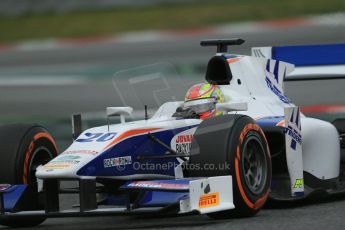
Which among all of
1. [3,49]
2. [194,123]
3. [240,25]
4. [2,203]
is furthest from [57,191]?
[3,49]

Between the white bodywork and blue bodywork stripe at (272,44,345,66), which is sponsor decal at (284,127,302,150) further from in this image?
blue bodywork stripe at (272,44,345,66)

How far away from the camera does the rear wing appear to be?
9.08 m

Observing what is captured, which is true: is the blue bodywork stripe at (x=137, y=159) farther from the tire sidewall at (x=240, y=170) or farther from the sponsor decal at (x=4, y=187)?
the sponsor decal at (x=4, y=187)

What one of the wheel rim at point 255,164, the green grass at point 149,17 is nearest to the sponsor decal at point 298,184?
the wheel rim at point 255,164

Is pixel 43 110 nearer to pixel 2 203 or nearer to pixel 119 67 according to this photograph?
pixel 119 67

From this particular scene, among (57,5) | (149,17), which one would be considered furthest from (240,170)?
(57,5)

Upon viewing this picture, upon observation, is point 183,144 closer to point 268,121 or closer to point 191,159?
point 191,159

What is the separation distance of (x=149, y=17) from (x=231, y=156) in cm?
1494

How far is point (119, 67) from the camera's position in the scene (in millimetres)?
16109

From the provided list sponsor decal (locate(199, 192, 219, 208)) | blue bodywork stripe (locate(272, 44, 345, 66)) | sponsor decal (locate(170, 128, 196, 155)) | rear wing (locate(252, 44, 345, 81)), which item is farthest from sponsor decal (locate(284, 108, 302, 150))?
blue bodywork stripe (locate(272, 44, 345, 66))

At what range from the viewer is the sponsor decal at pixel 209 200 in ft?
20.6

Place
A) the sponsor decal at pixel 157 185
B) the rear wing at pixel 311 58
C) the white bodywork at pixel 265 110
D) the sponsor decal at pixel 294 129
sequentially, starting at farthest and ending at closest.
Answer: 1. the rear wing at pixel 311 58
2. the sponsor decal at pixel 294 129
3. the white bodywork at pixel 265 110
4. the sponsor decal at pixel 157 185

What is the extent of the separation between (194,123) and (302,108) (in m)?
5.28

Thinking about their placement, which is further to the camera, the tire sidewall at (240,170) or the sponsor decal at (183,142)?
the sponsor decal at (183,142)
